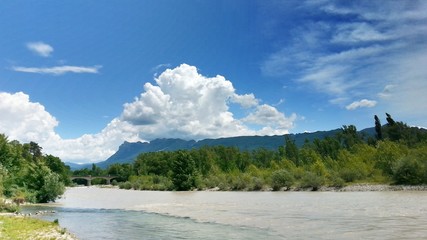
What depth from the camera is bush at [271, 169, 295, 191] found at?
111438 mm

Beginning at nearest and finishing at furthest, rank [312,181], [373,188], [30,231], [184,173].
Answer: [30,231]
[373,188]
[312,181]
[184,173]

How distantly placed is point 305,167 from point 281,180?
21236 mm

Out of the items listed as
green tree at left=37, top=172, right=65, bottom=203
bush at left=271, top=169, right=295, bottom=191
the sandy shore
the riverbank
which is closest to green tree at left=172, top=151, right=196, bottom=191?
bush at left=271, top=169, right=295, bottom=191

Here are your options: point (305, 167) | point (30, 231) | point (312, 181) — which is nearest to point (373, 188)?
point (312, 181)

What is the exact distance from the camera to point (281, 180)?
4427 inches

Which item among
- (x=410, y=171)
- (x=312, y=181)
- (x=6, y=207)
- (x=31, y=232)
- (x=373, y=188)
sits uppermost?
(x=410, y=171)

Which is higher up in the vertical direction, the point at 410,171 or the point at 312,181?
the point at 410,171

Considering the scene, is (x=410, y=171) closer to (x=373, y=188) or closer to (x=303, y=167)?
(x=373, y=188)

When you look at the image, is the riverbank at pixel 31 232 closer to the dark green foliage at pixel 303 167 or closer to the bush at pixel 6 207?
the bush at pixel 6 207

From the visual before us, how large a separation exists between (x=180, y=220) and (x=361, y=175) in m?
77.0

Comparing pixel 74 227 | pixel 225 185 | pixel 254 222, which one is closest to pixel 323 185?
pixel 225 185

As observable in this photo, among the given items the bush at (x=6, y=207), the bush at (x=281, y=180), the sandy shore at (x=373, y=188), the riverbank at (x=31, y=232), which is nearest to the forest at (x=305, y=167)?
the bush at (x=281, y=180)

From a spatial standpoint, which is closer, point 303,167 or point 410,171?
point 410,171

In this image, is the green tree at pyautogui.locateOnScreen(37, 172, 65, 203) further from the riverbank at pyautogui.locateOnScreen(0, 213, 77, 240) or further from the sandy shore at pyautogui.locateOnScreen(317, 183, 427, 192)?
the sandy shore at pyautogui.locateOnScreen(317, 183, 427, 192)
